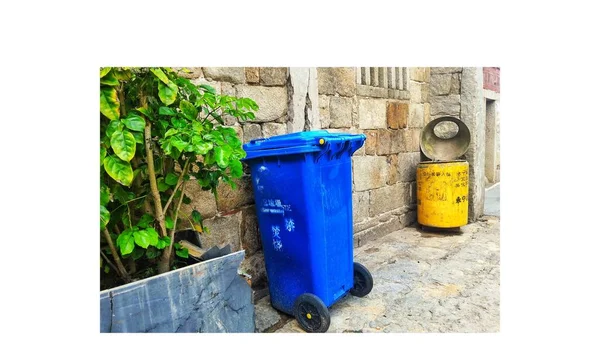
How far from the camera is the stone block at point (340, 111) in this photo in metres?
3.50

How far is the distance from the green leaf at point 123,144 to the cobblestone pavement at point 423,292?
1.37 metres

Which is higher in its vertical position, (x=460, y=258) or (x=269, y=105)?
(x=269, y=105)

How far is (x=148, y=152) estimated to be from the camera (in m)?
1.62

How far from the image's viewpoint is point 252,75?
8.85ft

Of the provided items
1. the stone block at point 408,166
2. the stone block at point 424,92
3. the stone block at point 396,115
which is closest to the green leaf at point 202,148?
the stone block at point 396,115

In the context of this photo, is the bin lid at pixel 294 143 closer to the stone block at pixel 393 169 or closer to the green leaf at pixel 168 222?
the green leaf at pixel 168 222

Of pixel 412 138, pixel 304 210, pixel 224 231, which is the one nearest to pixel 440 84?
pixel 412 138

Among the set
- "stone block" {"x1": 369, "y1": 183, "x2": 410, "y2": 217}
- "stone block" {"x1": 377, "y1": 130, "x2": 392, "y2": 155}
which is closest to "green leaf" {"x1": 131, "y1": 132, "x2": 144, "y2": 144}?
"stone block" {"x1": 369, "y1": 183, "x2": 410, "y2": 217}

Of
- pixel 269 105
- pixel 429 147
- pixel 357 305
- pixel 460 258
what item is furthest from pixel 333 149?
pixel 429 147

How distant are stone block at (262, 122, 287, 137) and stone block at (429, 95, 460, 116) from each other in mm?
2932

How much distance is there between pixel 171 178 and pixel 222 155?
0.38 m

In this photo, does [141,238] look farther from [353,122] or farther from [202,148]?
[353,122]

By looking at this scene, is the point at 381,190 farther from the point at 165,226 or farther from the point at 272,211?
the point at 165,226

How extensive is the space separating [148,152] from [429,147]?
4.11 m
